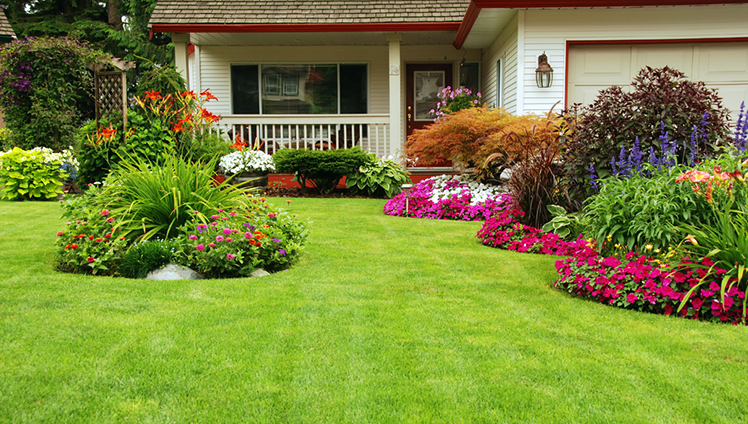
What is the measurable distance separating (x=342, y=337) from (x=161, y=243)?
214cm

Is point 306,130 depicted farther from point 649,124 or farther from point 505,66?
point 649,124

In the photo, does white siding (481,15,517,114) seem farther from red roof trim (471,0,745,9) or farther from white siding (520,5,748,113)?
red roof trim (471,0,745,9)

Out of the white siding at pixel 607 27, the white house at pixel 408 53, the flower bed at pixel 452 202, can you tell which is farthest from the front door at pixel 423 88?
the flower bed at pixel 452 202

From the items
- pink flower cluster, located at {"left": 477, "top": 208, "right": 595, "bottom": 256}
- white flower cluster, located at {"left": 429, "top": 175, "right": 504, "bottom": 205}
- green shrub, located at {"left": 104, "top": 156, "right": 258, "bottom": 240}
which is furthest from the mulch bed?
green shrub, located at {"left": 104, "top": 156, "right": 258, "bottom": 240}

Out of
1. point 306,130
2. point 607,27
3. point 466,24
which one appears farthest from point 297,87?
point 607,27

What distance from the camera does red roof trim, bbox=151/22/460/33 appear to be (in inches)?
439

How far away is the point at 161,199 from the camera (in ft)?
15.3

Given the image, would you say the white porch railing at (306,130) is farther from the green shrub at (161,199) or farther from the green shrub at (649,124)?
the green shrub at (161,199)

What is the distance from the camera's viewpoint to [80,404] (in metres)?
2.22

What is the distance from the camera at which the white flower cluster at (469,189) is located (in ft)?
27.5

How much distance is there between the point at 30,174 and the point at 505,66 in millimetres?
8528

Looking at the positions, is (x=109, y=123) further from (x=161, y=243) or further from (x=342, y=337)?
(x=342, y=337)

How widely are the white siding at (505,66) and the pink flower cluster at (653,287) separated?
6.43 m

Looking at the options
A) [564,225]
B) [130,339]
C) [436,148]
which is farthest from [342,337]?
[436,148]
